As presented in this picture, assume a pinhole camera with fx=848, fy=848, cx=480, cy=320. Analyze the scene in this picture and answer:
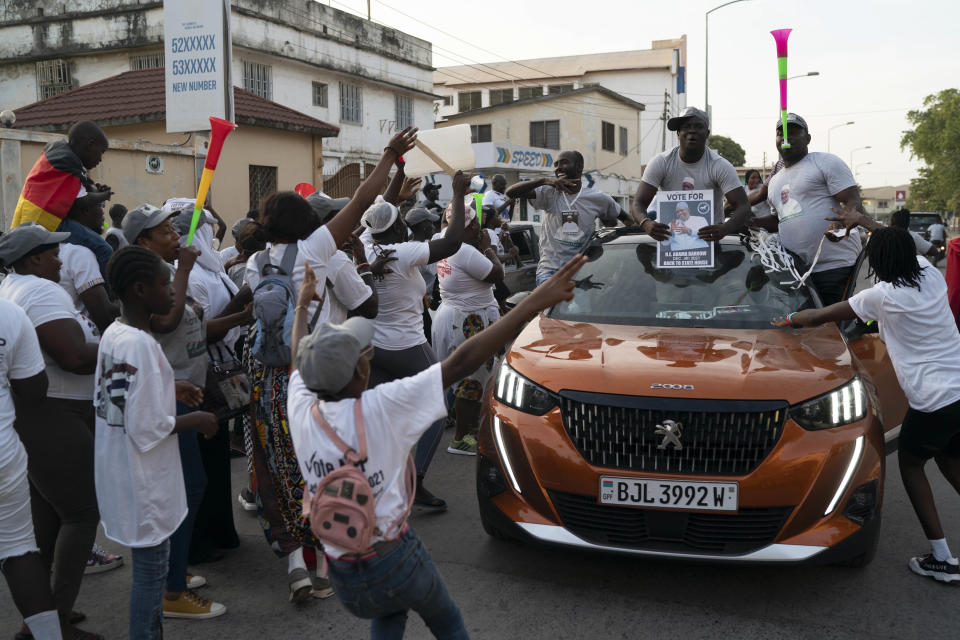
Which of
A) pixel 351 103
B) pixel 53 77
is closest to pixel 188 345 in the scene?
pixel 53 77

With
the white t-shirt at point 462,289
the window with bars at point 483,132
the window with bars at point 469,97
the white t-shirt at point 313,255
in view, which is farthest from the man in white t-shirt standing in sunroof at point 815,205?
the window with bars at point 469,97

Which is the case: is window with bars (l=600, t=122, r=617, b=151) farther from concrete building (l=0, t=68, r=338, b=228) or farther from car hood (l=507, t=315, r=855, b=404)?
car hood (l=507, t=315, r=855, b=404)

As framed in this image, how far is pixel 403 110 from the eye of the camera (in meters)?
31.0

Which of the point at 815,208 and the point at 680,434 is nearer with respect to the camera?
the point at 680,434

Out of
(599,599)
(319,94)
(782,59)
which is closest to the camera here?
(599,599)

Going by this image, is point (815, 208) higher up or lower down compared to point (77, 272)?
higher up

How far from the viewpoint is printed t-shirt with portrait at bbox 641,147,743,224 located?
624 centimetres

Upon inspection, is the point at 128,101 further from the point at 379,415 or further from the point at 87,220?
the point at 379,415

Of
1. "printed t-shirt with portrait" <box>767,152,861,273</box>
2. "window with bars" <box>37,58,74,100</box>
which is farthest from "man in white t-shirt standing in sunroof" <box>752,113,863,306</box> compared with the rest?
"window with bars" <box>37,58,74,100</box>

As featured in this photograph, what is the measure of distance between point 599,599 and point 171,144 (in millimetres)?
13198

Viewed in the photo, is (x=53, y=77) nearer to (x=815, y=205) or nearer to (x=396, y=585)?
(x=815, y=205)

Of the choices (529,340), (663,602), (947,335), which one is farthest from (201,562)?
(947,335)

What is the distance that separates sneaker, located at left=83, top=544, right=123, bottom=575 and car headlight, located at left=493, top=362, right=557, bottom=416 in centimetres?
220

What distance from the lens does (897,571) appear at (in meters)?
4.13
